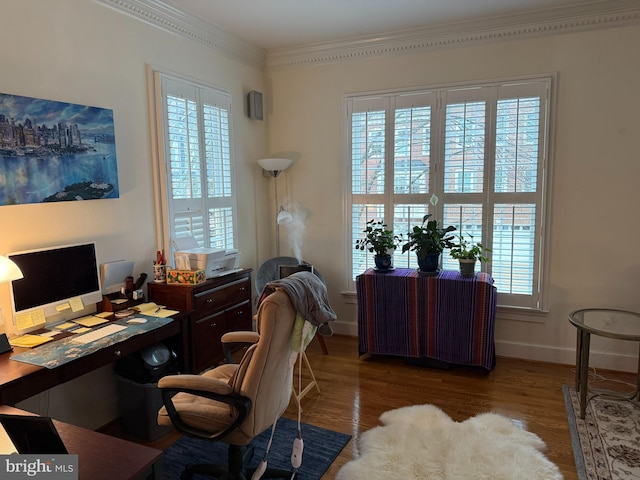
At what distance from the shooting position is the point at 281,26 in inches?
155

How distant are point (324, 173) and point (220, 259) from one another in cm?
161

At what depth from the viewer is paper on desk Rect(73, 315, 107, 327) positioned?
2.73 metres

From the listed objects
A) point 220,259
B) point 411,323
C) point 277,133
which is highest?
point 277,133

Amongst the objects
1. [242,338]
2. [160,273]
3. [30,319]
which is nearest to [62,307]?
[30,319]

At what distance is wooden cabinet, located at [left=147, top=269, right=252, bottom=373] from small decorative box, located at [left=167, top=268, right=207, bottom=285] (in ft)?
0.17

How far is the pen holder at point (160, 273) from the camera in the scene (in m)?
3.30

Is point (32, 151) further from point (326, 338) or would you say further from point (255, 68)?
point (326, 338)

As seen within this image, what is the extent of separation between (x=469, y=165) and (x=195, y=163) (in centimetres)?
235

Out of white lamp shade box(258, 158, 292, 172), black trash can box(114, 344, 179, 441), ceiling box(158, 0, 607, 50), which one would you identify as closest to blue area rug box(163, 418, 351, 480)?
black trash can box(114, 344, 179, 441)

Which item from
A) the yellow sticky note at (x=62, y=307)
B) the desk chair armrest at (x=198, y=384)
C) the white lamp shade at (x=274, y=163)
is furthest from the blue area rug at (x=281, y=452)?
the white lamp shade at (x=274, y=163)

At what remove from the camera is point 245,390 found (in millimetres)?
2088

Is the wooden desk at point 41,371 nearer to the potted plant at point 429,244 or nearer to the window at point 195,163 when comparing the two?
the window at point 195,163

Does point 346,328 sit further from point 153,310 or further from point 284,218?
point 153,310

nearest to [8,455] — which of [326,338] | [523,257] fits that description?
[326,338]
